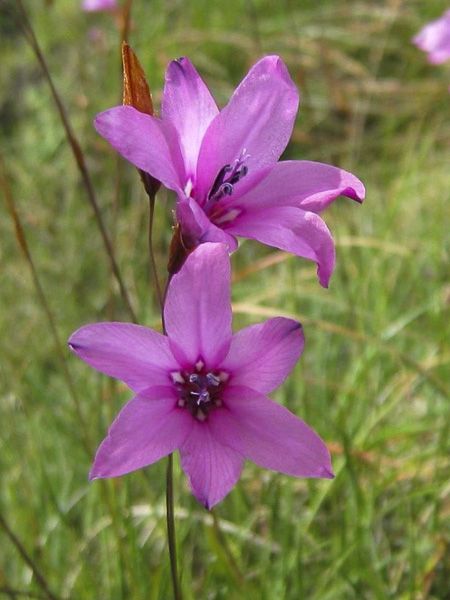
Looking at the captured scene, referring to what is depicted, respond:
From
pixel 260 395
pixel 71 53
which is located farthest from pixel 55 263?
pixel 260 395

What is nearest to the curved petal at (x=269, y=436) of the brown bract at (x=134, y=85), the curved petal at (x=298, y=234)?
the curved petal at (x=298, y=234)

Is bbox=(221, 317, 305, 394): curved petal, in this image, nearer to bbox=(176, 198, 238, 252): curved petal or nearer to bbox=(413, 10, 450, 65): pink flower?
bbox=(176, 198, 238, 252): curved petal

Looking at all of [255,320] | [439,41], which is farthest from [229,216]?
[255,320]

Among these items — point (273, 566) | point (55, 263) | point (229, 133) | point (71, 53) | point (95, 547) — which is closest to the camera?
point (229, 133)

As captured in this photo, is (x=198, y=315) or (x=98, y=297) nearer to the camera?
(x=198, y=315)

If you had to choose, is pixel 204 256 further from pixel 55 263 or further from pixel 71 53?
pixel 71 53

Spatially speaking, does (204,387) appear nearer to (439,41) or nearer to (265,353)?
(265,353)

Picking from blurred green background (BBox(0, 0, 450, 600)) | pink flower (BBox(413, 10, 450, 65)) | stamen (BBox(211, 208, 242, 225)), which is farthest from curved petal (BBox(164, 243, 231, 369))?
pink flower (BBox(413, 10, 450, 65))
